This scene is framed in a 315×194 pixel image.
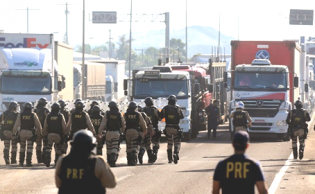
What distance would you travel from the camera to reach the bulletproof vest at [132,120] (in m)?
20.6

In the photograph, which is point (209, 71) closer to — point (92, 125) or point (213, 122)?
point (213, 122)

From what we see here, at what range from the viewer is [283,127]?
32031mm

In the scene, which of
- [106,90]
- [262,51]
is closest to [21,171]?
[262,51]

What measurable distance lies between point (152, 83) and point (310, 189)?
15.3 metres

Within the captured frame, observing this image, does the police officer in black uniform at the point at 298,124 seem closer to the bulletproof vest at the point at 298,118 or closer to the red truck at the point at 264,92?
the bulletproof vest at the point at 298,118

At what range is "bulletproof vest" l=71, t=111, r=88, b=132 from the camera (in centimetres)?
2030

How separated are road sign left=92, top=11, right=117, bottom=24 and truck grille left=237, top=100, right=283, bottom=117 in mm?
64087

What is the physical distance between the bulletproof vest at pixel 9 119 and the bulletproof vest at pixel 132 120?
298 centimetres

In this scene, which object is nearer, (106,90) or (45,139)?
(45,139)

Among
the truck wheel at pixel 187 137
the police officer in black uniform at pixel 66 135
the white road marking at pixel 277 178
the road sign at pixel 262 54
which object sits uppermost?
the road sign at pixel 262 54

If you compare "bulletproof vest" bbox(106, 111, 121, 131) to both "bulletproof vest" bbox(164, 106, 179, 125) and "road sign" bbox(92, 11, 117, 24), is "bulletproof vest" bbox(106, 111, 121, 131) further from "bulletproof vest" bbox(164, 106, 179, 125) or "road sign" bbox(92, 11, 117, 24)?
"road sign" bbox(92, 11, 117, 24)

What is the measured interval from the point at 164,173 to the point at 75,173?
11.2 m

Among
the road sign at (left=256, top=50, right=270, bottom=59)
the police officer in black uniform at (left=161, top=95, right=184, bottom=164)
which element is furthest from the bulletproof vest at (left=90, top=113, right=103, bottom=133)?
the road sign at (left=256, top=50, right=270, bottom=59)

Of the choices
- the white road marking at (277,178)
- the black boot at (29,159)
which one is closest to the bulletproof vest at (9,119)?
the black boot at (29,159)
